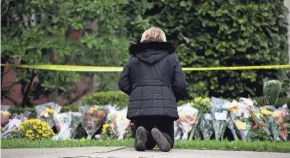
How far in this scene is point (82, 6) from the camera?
12.8 m

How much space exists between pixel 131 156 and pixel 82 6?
210 inches

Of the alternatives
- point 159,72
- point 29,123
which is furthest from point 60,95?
point 159,72

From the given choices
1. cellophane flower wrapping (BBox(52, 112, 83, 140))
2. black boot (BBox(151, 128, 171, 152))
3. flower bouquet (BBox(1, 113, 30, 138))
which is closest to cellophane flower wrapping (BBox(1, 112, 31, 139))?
flower bouquet (BBox(1, 113, 30, 138))

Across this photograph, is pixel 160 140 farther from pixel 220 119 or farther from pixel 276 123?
pixel 276 123

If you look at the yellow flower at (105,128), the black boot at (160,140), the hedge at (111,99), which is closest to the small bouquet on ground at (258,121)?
the hedge at (111,99)

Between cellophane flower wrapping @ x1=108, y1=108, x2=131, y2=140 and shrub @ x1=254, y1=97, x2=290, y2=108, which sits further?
shrub @ x1=254, y1=97, x2=290, y2=108

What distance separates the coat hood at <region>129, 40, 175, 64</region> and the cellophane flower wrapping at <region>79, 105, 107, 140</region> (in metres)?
2.68

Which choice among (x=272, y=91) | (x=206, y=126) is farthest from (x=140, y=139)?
A: (x=272, y=91)

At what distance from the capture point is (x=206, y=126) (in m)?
10.8

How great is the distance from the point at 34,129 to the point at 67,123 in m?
0.60

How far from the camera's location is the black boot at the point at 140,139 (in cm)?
834

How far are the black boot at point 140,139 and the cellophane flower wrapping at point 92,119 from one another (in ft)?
9.36

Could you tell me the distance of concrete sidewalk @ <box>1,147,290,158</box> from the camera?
26.3 feet

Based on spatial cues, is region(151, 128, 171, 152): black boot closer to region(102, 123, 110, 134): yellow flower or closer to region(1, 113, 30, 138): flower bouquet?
region(102, 123, 110, 134): yellow flower
